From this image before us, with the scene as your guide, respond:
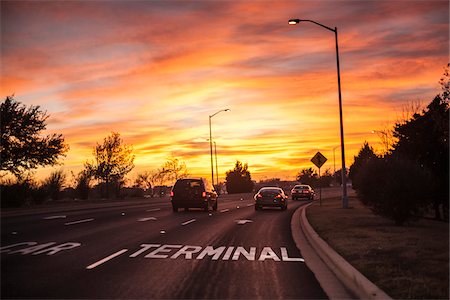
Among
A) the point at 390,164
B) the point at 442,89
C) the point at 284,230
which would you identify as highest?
the point at 442,89

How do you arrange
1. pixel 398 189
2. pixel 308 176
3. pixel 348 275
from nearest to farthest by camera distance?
1. pixel 348 275
2. pixel 398 189
3. pixel 308 176

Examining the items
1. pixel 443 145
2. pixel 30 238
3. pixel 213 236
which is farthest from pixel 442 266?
pixel 443 145

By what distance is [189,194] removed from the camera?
30250mm

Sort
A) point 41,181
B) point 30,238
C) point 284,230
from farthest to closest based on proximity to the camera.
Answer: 1. point 41,181
2. point 284,230
3. point 30,238

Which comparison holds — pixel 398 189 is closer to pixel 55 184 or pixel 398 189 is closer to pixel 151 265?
pixel 151 265

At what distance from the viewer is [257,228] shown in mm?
19469

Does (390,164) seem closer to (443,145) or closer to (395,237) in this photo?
(395,237)

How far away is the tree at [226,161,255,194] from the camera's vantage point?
3826 inches

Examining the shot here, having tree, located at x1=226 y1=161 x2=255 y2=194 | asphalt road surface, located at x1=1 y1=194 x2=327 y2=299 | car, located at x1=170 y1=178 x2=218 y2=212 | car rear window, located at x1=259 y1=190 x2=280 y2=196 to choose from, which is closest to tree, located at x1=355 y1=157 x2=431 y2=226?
asphalt road surface, located at x1=1 y1=194 x2=327 y2=299

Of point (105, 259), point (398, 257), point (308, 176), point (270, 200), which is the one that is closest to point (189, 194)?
point (270, 200)

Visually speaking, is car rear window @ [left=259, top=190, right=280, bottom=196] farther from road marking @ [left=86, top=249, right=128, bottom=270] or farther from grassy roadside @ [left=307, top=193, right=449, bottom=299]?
road marking @ [left=86, top=249, right=128, bottom=270]

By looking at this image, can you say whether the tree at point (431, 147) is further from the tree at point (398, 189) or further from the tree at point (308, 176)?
the tree at point (308, 176)

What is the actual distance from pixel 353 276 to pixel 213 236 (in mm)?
8086

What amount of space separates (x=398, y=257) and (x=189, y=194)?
20.6 m
